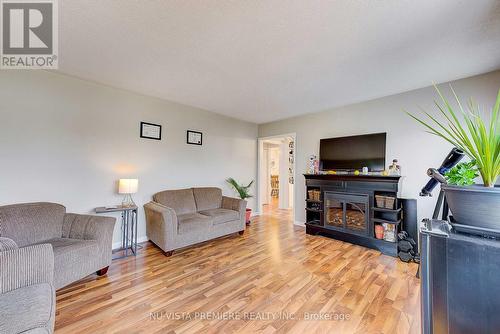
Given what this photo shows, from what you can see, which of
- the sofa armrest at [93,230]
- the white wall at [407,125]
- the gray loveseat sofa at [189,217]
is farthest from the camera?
the gray loveseat sofa at [189,217]

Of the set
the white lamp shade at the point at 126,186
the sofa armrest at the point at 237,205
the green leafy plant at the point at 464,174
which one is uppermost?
the green leafy plant at the point at 464,174

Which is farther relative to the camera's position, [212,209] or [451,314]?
[212,209]

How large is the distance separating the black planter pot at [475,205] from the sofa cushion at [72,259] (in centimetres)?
281

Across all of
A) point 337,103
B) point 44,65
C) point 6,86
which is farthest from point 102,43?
point 337,103

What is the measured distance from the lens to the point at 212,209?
3.86m

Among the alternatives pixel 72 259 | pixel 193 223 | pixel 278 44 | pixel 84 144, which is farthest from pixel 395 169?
pixel 84 144

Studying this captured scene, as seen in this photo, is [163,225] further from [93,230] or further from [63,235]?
[63,235]

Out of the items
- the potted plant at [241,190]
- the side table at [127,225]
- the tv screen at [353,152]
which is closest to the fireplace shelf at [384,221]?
the tv screen at [353,152]

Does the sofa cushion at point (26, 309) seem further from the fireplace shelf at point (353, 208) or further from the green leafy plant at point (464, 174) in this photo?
the fireplace shelf at point (353, 208)

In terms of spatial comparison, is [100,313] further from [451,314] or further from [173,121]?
[173,121]

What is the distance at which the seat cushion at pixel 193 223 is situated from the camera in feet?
9.59

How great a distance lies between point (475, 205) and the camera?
0.75 metres

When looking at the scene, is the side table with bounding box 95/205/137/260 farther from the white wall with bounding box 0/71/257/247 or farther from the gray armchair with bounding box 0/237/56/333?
the gray armchair with bounding box 0/237/56/333

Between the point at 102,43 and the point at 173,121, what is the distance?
1775mm
